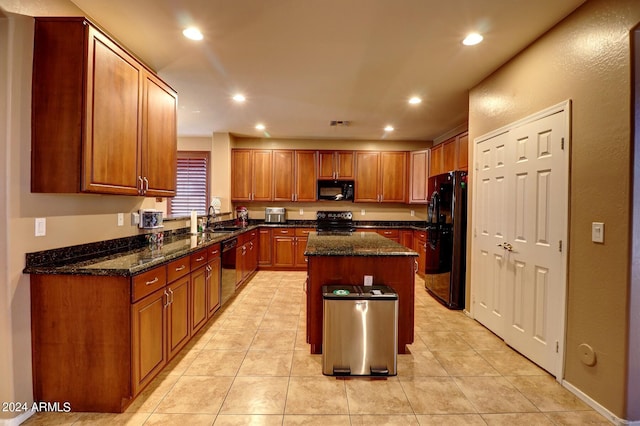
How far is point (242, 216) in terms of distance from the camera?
6254 millimetres

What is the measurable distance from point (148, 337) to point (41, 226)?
3.17 ft

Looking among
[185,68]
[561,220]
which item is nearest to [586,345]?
[561,220]

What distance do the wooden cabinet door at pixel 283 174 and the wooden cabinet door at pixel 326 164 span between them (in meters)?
0.56

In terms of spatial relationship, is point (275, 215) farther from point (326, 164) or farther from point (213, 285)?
point (213, 285)

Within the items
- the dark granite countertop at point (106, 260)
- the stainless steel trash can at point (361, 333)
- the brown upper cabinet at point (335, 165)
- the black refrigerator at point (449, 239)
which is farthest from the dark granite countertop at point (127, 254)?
the brown upper cabinet at point (335, 165)

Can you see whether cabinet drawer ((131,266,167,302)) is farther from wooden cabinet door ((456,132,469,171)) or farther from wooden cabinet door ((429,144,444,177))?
wooden cabinet door ((429,144,444,177))

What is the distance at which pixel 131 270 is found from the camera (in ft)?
6.18

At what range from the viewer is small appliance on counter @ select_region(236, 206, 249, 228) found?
20.4 ft

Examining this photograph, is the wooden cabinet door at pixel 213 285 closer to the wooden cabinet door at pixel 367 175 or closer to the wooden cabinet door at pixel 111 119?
the wooden cabinet door at pixel 111 119

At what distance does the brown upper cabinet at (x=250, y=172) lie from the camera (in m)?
6.27

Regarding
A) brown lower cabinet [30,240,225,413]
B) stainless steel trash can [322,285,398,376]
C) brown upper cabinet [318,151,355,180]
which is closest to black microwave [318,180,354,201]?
brown upper cabinet [318,151,355,180]

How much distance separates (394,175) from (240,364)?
4786 millimetres

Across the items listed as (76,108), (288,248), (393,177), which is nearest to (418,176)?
(393,177)

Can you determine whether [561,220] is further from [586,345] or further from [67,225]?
[67,225]
